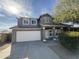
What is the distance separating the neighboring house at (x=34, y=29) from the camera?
27.3 metres

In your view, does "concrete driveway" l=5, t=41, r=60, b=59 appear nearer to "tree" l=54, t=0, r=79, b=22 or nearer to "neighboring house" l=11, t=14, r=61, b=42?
"tree" l=54, t=0, r=79, b=22

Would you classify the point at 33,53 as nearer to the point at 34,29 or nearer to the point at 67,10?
the point at 67,10

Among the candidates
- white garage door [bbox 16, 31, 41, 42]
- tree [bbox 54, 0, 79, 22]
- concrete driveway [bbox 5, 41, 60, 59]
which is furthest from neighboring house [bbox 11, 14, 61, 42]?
concrete driveway [bbox 5, 41, 60, 59]

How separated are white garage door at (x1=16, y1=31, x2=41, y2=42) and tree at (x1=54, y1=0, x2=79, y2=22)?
836 centimetres

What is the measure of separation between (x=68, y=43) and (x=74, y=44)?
0.97 metres

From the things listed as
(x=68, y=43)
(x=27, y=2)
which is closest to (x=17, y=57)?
(x=68, y=43)

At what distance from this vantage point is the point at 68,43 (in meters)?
16.4

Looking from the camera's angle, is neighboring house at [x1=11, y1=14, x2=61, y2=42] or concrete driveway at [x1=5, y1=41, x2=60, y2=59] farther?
neighboring house at [x1=11, y1=14, x2=61, y2=42]

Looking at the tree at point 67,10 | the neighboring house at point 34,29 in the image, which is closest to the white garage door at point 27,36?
the neighboring house at point 34,29

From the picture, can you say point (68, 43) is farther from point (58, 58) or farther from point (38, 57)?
point (38, 57)

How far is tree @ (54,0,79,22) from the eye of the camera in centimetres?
1799

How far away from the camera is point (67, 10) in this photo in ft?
62.8

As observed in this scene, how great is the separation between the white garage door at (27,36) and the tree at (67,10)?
8358 millimetres

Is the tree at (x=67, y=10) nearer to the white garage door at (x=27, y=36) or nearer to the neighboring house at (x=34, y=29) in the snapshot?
the neighboring house at (x=34, y=29)
